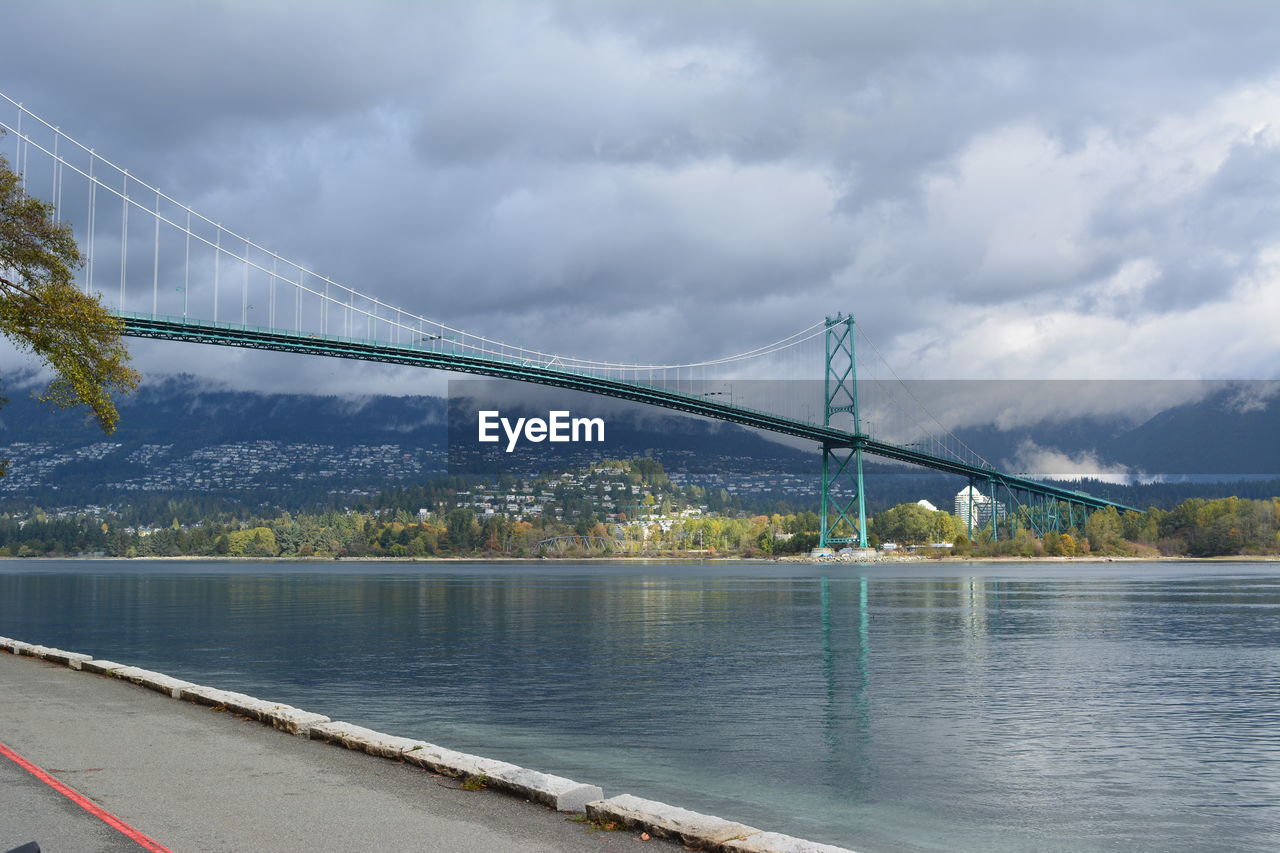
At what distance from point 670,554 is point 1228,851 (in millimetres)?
150413

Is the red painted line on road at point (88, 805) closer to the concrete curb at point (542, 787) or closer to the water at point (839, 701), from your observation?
the concrete curb at point (542, 787)

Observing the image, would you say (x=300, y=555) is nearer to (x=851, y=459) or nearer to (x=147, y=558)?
(x=147, y=558)

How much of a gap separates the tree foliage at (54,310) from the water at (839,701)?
519 cm

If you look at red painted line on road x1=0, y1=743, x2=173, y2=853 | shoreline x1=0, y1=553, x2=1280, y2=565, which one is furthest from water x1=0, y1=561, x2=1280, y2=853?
shoreline x1=0, y1=553, x2=1280, y2=565

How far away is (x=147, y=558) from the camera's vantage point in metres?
185

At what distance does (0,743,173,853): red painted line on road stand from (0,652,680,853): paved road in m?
0.06

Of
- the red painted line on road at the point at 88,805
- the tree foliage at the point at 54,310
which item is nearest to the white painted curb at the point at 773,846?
the red painted line on road at the point at 88,805

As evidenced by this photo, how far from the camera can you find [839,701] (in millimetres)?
16922

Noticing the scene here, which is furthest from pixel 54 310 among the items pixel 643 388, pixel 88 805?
pixel 643 388

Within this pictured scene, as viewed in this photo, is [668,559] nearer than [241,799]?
No

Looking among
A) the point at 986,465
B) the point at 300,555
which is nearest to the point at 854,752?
the point at 986,465

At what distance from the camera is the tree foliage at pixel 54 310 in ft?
53.6

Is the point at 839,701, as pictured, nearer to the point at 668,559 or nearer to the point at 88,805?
the point at 88,805

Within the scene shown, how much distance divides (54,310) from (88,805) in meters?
11.2
